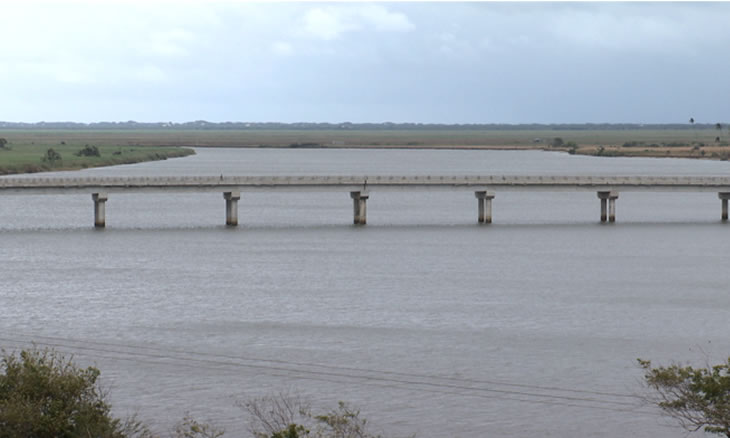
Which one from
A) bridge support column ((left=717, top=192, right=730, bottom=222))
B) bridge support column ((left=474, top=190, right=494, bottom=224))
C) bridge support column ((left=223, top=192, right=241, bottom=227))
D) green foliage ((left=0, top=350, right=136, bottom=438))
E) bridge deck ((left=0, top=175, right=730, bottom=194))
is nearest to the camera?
green foliage ((left=0, top=350, right=136, bottom=438))

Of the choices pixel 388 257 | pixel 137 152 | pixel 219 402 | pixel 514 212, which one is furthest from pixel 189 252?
pixel 137 152

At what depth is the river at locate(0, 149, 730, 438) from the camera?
29.3 metres

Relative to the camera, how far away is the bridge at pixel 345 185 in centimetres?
6681

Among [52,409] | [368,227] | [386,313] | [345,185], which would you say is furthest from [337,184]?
[52,409]

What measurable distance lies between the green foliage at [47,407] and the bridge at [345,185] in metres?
45.5

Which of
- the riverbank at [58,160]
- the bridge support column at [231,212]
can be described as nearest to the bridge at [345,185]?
the bridge support column at [231,212]

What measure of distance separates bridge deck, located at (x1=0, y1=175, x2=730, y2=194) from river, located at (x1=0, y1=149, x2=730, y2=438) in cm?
260

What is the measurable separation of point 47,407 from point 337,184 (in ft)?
160

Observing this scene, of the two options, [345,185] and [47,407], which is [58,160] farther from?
[47,407]

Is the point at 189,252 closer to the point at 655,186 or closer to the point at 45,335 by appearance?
A: the point at 45,335

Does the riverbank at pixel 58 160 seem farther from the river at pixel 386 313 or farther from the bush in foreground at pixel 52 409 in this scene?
the bush in foreground at pixel 52 409

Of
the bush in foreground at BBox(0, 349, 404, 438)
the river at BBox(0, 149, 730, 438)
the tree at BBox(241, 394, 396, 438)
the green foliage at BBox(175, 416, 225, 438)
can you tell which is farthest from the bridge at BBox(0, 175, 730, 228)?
the bush in foreground at BBox(0, 349, 404, 438)

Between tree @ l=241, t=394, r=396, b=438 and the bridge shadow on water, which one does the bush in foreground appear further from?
the bridge shadow on water

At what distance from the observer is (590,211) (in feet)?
294
